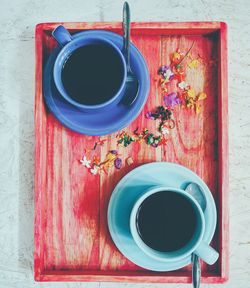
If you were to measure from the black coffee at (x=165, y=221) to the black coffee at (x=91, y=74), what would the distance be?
0.18 metres

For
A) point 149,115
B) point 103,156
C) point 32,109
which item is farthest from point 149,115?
point 32,109

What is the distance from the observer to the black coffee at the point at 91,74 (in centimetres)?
71

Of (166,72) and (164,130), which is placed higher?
(166,72)

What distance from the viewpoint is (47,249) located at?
2.63ft

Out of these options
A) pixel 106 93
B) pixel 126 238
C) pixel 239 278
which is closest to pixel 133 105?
pixel 106 93

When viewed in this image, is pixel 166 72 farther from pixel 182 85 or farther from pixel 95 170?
pixel 95 170

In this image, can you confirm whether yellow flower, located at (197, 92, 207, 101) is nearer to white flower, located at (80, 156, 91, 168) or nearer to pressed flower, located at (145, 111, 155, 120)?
pressed flower, located at (145, 111, 155, 120)

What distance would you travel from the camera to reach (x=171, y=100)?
794 mm

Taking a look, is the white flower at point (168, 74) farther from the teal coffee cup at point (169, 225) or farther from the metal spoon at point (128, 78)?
the teal coffee cup at point (169, 225)

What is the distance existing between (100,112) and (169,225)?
21 cm

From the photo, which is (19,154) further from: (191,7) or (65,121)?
(191,7)

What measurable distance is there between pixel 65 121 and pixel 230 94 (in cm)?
32

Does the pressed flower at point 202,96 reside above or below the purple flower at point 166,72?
below

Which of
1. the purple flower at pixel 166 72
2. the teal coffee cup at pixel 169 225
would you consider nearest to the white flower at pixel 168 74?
the purple flower at pixel 166 72
